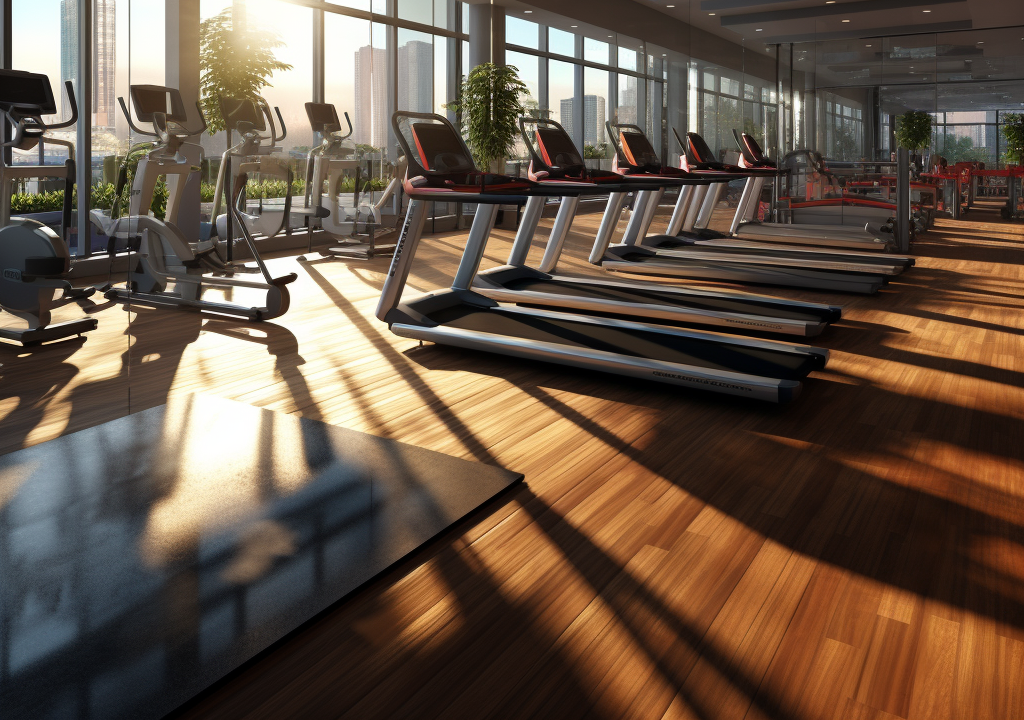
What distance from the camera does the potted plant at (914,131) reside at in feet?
31.0

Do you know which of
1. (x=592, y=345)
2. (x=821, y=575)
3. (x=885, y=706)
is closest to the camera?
(x=885, y=706)

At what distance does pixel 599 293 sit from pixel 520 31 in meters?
5.69

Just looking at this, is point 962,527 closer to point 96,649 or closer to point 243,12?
point 96,649

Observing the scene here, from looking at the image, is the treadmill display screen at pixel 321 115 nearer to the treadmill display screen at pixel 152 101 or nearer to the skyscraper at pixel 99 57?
the treadmill display screen at pixel 152 101

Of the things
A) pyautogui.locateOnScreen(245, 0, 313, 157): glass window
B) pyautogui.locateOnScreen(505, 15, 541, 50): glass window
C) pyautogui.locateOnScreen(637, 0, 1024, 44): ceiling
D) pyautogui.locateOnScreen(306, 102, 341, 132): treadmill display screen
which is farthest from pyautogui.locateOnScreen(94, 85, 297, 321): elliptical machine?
pyautogui.locateOnScreen(637, 0, 1024, 44): ceiling

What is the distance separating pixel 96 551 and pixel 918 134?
1015 cm

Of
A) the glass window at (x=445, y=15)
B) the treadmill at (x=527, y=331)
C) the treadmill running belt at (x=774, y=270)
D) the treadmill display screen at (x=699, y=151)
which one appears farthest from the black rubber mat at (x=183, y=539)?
the glass window at (x=445, y=15)

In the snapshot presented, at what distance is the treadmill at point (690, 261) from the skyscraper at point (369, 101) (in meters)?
1.84

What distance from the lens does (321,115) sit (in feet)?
16.9

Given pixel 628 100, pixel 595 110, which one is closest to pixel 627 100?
pixel 628 100

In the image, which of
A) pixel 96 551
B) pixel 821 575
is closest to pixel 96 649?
pixel 96 551

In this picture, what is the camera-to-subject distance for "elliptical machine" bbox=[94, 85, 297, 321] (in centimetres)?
273

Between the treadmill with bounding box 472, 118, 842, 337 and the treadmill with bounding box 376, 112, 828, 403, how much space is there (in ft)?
1.20

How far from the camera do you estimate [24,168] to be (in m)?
2.28
